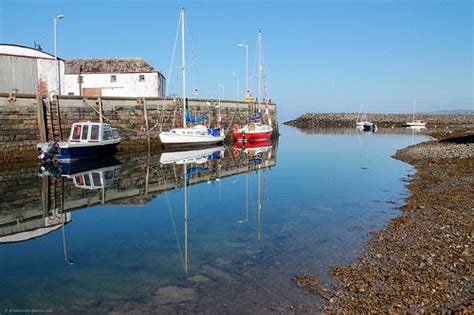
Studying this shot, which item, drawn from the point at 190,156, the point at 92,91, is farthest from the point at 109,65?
the point at 190,156

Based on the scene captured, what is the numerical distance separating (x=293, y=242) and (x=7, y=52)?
38.0 meters

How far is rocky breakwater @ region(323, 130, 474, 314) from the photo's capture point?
7129mm

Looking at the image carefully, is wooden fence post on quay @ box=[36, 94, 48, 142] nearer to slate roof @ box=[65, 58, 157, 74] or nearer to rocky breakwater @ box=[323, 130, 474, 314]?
slate roof @ box=[65, 58, 157, 74]

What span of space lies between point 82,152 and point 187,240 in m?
18.8

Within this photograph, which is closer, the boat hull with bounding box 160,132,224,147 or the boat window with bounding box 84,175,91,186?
the boat window with bounding box 84,175,91,186

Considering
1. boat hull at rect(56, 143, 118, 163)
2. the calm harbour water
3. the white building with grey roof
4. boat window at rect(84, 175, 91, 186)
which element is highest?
the white building with grey roof

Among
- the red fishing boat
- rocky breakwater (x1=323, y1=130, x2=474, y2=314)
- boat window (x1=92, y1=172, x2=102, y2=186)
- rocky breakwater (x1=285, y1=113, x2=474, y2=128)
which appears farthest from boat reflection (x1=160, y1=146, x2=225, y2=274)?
rocky breakwater (x1=285, y1=113, x2=474, y2=128)

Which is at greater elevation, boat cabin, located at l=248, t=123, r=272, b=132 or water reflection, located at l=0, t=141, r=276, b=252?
boat cabin, located at l=248, t=123, r=272, b=132

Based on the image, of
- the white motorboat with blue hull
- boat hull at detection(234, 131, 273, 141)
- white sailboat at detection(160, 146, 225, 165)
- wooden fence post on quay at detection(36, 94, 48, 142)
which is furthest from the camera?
boat hull at detection(234, 131, 273, 141)

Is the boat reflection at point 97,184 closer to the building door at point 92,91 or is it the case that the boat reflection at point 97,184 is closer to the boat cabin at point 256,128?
the boat cabin at point 256,128

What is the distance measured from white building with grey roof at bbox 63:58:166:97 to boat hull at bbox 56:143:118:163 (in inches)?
814

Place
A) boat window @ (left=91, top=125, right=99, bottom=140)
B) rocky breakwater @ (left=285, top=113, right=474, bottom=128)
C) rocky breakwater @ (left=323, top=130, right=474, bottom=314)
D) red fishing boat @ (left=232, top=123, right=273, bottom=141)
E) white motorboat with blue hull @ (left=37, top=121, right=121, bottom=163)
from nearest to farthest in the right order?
rocky breakwater @ (left=323, top=130, right=474, bottom=314)
white motorboat with blue hull @ (left=37, top=121, right=121, bottom=163)
boat window @ (left=91, top=125, right=99, bottom=140)
red fishing boat @ (left=232, top=123, right=273, bottom=141)
rocky breakwater @ (left=285, top=113, right=474, bottom=128)

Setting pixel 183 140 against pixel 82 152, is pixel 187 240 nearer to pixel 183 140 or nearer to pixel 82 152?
pixel 82 152

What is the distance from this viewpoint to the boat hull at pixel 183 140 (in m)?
36.8
